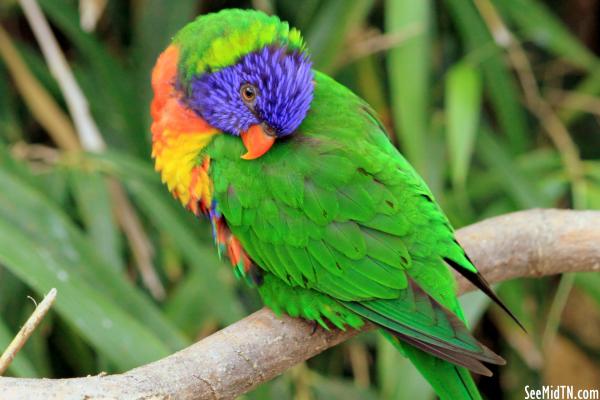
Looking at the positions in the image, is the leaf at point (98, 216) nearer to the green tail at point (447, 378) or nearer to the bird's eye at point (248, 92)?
the bird's eye at point (248, 92)

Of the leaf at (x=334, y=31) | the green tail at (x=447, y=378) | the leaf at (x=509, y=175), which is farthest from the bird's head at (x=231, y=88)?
the leaf at (x=509, y=175)

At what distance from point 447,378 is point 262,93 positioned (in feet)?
2.11

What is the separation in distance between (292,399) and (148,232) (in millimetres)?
738

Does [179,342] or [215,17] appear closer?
[215,17]

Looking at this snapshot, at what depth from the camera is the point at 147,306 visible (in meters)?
1.95

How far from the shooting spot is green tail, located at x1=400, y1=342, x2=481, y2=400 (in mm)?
1504

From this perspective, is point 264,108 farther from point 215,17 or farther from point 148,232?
point 148,232

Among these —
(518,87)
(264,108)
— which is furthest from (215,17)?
(518,87)

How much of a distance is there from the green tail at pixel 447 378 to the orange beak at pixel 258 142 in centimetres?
49

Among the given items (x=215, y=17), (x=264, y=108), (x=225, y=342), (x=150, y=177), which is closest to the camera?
(x=225, y=342)

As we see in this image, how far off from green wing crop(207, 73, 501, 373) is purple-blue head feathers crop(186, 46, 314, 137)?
0.17 feet

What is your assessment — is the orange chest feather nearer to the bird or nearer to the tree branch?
the bird

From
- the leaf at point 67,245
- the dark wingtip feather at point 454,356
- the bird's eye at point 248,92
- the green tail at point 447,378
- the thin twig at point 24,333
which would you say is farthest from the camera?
the leaf at point 67,245

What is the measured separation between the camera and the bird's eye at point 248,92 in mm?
1616
